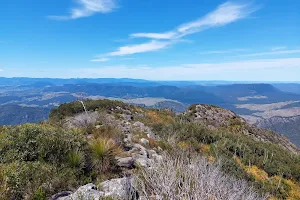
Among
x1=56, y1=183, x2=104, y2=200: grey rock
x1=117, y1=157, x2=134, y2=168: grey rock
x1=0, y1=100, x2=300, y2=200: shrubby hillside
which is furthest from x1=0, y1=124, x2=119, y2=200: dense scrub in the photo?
x1=56, y1=183, x2=104, y2=200: grey rock

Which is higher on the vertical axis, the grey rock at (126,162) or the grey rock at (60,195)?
the grey rock at (60,195)

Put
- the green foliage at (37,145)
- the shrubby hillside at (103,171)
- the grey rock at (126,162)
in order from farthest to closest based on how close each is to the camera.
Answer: the grey rock at (126,162)
the green foliage at (37,145)
the shrubby hillside at (103,171)

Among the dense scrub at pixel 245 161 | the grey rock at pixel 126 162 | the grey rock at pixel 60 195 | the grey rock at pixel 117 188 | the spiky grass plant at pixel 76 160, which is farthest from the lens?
the dense scrub at pixel 245 161

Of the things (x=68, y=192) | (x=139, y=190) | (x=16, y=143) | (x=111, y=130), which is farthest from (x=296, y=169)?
(x=16, y=143)

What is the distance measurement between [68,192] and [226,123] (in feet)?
90.8

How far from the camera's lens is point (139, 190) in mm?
4945

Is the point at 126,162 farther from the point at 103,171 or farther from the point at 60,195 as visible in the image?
the point at 60,195

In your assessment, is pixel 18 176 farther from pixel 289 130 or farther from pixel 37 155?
pixel 289 130

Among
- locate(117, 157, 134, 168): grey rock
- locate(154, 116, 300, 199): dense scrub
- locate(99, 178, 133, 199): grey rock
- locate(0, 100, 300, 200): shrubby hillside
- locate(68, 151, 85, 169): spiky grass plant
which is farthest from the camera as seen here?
locate(154, 116, 300, 199): dense scrub

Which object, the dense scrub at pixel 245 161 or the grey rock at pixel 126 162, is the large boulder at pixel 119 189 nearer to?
the grey rock at pixel 126 162

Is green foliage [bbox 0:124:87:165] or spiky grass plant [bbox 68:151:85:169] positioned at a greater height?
green foliage [bbox 0:124:87:165]

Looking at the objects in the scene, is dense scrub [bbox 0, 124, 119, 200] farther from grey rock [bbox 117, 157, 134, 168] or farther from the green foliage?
grey rock [bbox 117, 157, 134, 168]

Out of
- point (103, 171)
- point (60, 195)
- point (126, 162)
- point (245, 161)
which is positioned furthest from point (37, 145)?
point (245, 161)

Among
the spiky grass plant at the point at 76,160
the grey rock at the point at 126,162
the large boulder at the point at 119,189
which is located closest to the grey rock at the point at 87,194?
the large boulder at the point at 119,189
